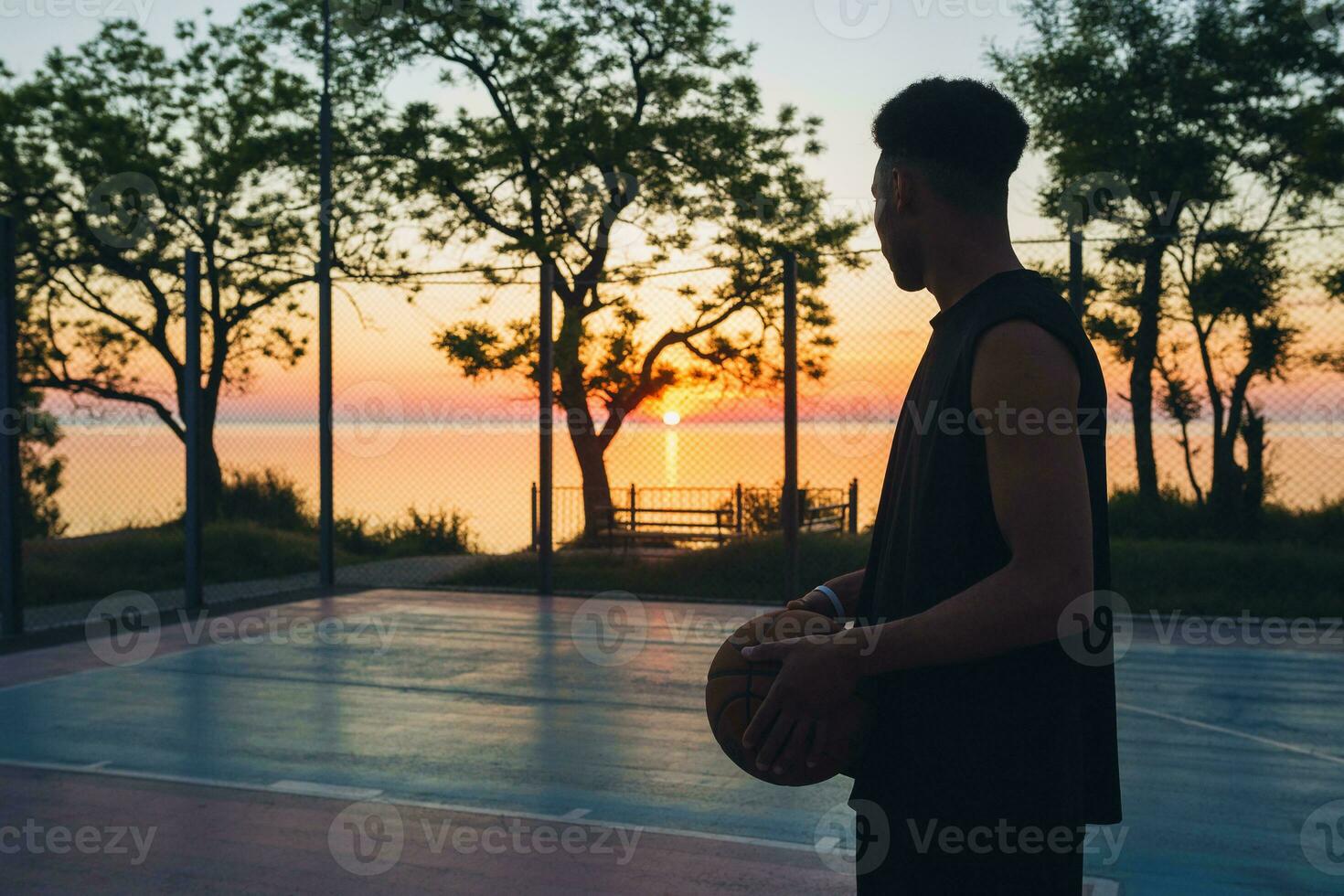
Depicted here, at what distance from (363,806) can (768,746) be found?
3.55 meters

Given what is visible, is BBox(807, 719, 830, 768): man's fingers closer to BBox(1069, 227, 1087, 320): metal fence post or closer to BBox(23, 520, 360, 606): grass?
BBox(1069, 227, 1087, 320): metal fence post

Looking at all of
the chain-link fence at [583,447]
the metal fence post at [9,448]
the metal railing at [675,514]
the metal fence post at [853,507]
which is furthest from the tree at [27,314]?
the metal fence post at [853,507]

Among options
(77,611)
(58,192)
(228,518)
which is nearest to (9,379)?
(77,611)

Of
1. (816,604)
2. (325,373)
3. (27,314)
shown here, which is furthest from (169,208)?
(816,604)

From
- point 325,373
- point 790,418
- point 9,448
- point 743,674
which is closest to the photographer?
point 743,674

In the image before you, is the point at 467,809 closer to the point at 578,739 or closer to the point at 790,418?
the point at 578,739

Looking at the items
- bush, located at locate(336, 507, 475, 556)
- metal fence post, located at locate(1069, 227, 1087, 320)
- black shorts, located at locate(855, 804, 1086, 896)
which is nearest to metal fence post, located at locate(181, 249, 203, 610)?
bush, located at locate(336, 507, 475, 556)

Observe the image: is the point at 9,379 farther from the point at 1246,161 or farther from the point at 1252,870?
the point at 1246,161

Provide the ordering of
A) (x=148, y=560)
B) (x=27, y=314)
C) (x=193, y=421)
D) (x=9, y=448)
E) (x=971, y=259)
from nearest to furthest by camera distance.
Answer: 1. (x=971, y=259)
2. (x=9, y=448)
3. (x=193, y=421)
4. (x=148, y=560)
5. (x=27, y=314)

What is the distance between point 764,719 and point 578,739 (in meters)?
4.37

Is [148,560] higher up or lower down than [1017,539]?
lower down

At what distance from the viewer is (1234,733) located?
592 cm

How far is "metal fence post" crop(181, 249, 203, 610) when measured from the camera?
9969 mm

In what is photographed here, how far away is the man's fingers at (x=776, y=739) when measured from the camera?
1594mm
